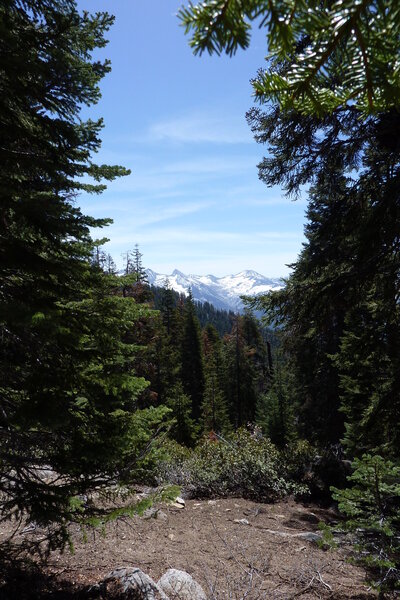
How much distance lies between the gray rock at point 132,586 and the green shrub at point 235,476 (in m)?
5.36

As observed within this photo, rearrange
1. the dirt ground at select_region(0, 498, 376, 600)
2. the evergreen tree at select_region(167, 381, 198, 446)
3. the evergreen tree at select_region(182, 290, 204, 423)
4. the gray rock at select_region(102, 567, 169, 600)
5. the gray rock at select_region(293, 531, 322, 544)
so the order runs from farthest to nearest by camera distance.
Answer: the evergreen tree at select_region(182, 290, 204, 423), the evergreen tree at select_region(167, 381, 198, 446), the gray rock at select_region(293, 531, 322, 544), the dirt ground at select_region(0, 498, 376, 600), the gray rock at select_region(102, 567, 169, 600)

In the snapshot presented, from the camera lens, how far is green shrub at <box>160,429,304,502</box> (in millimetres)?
9836

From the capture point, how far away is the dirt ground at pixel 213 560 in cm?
442

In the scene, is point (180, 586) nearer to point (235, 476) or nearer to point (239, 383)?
point (235, 476)

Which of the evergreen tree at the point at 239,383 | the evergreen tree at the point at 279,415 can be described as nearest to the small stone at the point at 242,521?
the evergreen tree at the point at 279,415

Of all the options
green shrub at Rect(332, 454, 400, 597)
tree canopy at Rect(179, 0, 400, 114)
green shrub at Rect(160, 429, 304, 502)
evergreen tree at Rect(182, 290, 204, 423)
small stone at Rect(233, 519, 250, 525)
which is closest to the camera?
tree canopy at Rect(179, 0, 400, 114)

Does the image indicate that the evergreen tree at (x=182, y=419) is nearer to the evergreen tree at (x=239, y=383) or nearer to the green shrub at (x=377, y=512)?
the evergreen tree at (x=239, y=383)

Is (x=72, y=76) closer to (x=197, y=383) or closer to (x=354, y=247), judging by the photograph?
(x=354, y=247)

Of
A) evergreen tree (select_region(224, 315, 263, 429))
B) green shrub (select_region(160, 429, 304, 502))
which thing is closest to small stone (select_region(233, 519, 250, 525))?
green shrub (select_region(160, 429, 304, 502))

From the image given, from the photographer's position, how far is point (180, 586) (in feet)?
14.4

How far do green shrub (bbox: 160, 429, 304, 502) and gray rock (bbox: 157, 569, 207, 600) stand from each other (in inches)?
201

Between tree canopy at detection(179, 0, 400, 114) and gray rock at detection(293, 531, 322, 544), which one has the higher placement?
tree canopy at detection(179, 0, 400, 114)

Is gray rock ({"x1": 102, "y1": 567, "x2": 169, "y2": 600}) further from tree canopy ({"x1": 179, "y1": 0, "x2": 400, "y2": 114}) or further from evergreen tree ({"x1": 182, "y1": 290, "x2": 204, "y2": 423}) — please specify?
evergreen tree ({"x1": 182, "y1": 290, "x2": 204, "y2": 423})

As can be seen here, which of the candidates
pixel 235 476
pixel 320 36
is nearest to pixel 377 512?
pixel 320 36
